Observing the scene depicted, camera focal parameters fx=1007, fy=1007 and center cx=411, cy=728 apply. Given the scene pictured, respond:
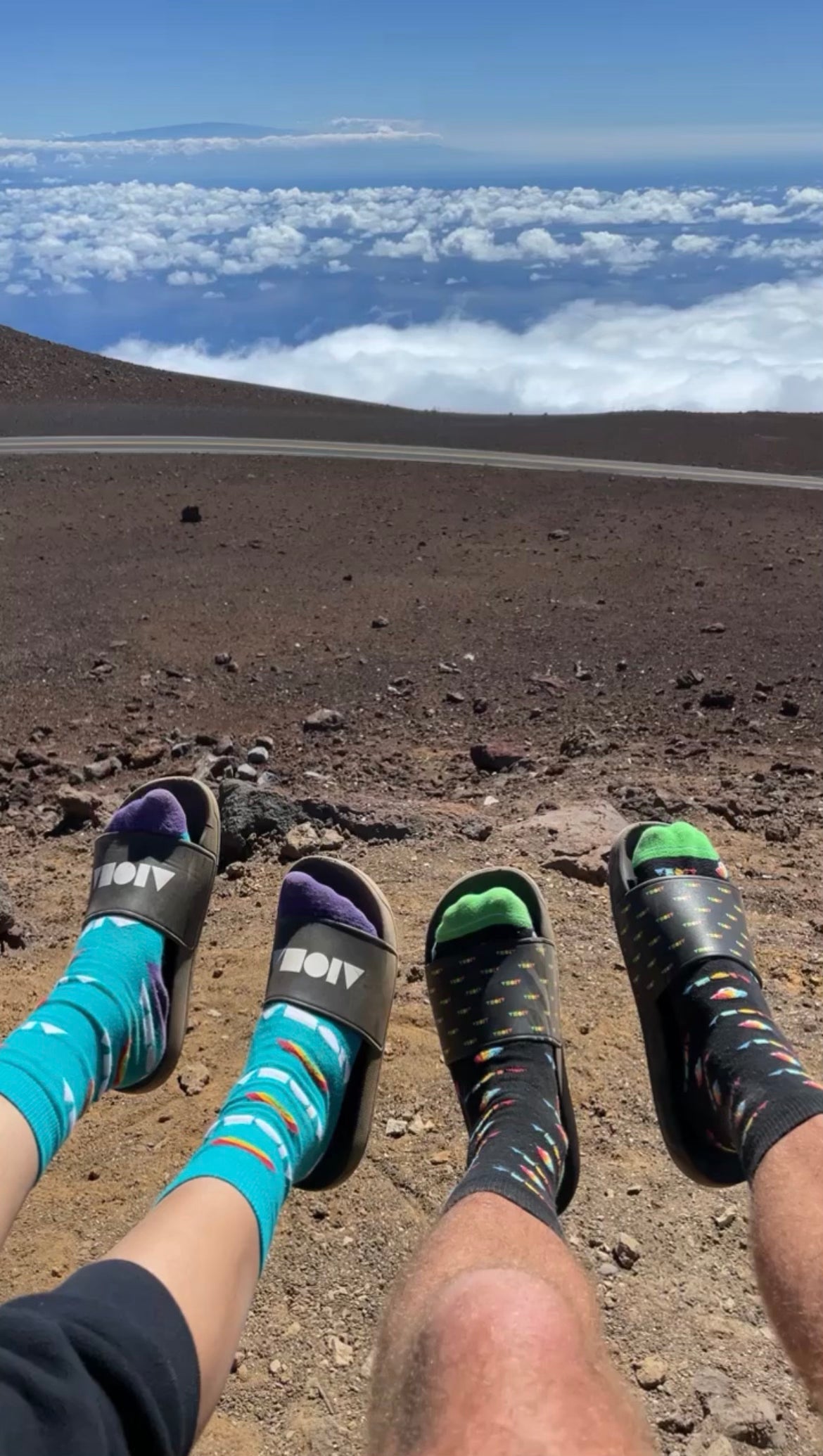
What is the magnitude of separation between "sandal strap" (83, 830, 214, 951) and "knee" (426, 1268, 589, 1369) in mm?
1372

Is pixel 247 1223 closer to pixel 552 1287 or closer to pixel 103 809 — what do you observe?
pixel 552 1287

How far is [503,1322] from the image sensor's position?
1.27m

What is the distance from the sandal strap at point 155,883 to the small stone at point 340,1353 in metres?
1.00

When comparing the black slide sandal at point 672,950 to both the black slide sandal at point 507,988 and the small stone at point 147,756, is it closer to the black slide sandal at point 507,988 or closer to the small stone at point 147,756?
the black slide sandal at point 507,988

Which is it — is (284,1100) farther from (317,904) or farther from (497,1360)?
(497,1360)

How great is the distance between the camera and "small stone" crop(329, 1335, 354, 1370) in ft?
6.06

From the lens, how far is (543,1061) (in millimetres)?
2207

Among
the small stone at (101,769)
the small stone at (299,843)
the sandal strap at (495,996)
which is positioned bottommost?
the small stone at (101,769)

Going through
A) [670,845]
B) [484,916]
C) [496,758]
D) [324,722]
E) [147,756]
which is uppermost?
[670,845]

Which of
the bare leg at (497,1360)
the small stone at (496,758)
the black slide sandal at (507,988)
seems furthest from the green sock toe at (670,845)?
the small stone at (496,758)

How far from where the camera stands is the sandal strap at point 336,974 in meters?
2.35

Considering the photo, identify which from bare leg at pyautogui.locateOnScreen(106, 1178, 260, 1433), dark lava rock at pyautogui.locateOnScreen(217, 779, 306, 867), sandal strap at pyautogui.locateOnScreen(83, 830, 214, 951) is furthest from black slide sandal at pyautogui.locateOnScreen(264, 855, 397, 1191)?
dark lava rock at pyautogui.locateOnScreen(217, 779, 306, 867)

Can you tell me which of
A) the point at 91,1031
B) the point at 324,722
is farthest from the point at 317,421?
the point at 91,1031

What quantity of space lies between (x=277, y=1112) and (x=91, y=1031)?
45 cm
